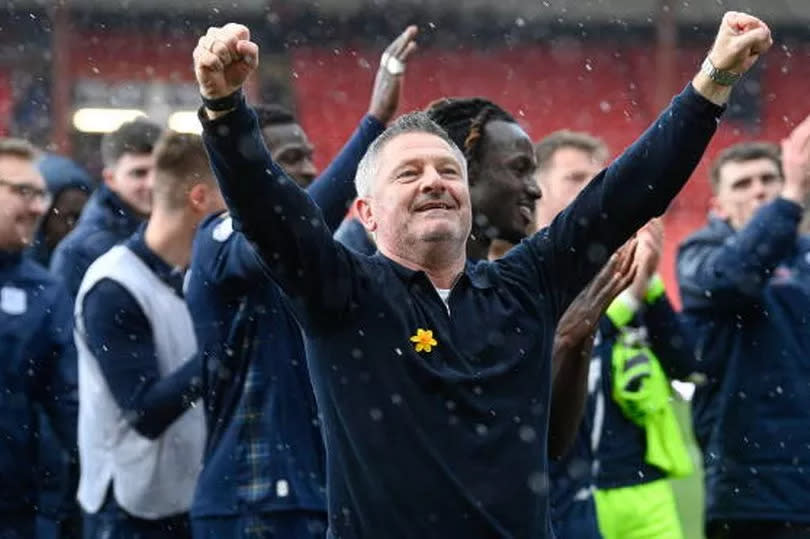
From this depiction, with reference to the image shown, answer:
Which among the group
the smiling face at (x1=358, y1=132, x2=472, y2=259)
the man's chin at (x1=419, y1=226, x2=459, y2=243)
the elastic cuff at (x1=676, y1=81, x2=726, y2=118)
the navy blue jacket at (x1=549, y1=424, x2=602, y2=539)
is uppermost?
the elastic cuff at (x1=676, y1=81, x2=726, y2=118)

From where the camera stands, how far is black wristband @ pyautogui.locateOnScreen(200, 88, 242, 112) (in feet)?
13.4

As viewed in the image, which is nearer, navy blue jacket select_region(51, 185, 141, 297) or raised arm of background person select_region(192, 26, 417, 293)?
raised arm of background person select_region(192, 26, 417, 293)

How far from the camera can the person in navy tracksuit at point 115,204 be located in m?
8.28

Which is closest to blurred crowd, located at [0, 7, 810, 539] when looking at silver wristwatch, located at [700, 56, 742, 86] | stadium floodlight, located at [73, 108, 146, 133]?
silver wristwatch, located at [700, 56, 742, 86]

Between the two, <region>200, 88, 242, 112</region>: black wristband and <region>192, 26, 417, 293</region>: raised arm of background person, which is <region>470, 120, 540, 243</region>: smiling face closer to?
<region>192, 26, 417, 293</region>: raised arm of background person

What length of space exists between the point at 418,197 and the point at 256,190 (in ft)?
1.56

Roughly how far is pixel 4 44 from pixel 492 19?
680cm

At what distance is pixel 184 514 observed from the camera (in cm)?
682

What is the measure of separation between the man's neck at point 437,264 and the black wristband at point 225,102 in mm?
633

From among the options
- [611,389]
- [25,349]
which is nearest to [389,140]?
[611,389]

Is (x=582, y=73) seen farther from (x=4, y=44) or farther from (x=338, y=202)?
(x=338, y=202)

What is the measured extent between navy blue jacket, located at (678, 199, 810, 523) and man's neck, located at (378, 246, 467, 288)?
302 centimetres

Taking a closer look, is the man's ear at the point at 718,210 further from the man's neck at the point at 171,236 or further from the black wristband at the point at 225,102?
the black wristband at the point at 225,102

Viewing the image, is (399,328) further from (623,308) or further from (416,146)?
(623,308)
